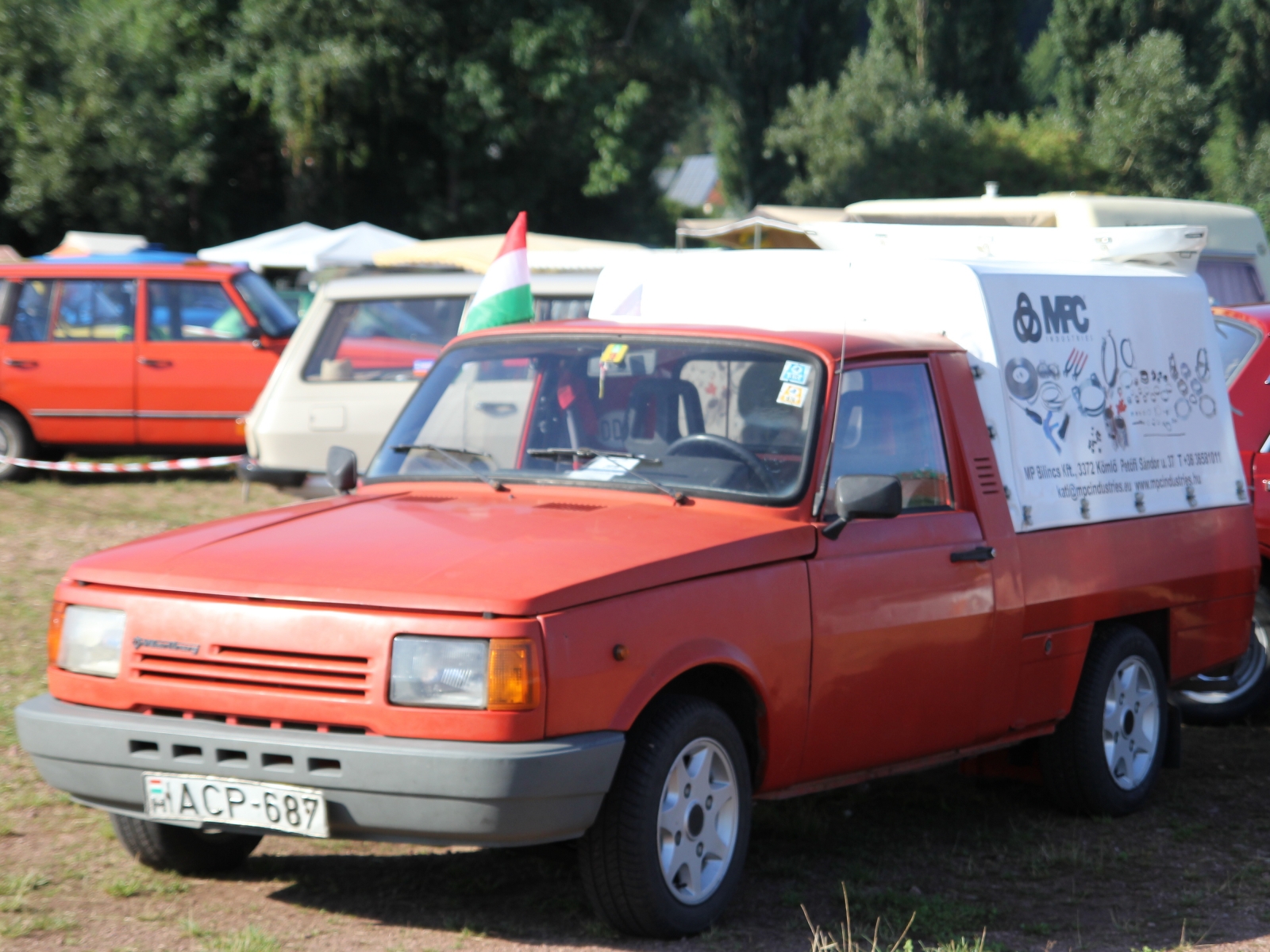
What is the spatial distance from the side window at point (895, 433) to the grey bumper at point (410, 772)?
1.46 metres

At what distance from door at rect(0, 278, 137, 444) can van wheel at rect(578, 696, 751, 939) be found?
443 inches

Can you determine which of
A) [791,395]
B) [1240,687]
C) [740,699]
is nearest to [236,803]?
[740,699]

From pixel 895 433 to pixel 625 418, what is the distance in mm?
908

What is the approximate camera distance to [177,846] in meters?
4.76

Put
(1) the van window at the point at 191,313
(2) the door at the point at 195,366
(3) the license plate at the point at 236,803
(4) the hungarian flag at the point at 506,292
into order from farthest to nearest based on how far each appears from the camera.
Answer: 1. (1) the van window at the point at 191,313
2. (2) the door at the point at 195,366
3. (4) the hungarian flag at the point at 506,292
4. (3) the license plate at the point at 236,803

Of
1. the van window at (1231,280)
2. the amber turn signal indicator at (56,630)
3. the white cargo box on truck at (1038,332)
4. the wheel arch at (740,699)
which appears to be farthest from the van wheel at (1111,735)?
the van window at (1231,280)

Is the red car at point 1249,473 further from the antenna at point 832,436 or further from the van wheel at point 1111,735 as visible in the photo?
the antenna at point 832,436

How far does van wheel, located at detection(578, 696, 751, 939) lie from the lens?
4.11 metres

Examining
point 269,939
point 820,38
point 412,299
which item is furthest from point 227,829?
point 820,38

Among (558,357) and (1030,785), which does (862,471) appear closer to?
(558,357)

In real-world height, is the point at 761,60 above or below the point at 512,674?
above

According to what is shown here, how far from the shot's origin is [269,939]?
4.19m

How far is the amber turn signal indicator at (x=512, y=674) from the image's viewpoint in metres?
3.85

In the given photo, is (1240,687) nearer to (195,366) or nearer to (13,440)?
(195,366)
